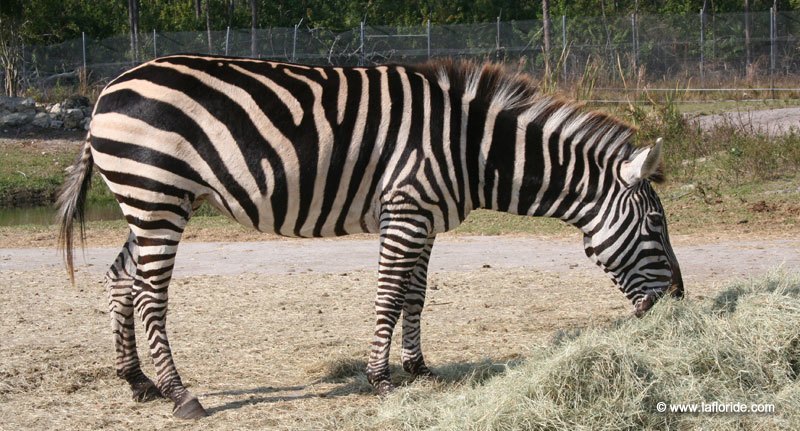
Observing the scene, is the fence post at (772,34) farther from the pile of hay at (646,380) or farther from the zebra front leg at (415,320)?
the zebra front leg at (415,320)

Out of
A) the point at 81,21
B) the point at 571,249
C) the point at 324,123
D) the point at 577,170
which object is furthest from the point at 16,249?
the point at 81,21

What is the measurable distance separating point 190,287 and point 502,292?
322 centimetres

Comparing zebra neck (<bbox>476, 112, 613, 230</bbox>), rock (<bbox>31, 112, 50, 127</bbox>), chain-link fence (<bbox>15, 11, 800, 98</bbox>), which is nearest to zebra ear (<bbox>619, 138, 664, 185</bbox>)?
zebra neck (<bbox>476, 112, 613, 230</bbox>)

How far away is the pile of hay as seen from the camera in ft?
17.1

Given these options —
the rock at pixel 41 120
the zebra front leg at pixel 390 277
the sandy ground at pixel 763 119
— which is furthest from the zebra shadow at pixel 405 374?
the rock at pixel 41 120

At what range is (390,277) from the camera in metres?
6.06

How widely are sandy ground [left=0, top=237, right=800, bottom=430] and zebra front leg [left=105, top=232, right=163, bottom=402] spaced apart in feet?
0.52

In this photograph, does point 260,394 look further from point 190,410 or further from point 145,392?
point 145,392

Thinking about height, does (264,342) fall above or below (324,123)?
below

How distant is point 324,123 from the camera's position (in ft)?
20.0

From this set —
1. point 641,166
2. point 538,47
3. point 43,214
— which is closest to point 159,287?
point 641,166

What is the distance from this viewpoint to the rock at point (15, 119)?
2450 centimetres

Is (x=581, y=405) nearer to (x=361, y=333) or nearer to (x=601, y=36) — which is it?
(x=361, y=333)

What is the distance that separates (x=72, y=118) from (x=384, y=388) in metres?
21.1
